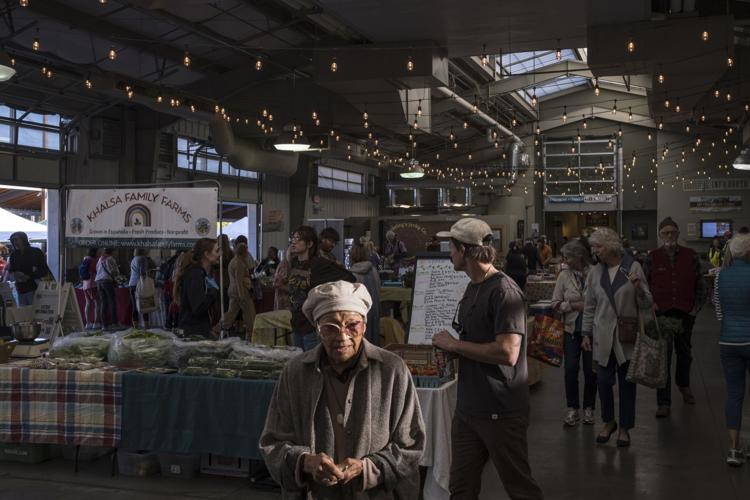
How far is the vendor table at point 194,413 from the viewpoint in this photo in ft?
15.6

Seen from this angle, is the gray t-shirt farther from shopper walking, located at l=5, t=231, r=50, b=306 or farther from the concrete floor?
shopper walking, located at l=5, t=231, r=50, b=306

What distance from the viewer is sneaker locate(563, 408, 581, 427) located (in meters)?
6.32

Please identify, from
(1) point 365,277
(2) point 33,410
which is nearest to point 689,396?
(1) point 365,277

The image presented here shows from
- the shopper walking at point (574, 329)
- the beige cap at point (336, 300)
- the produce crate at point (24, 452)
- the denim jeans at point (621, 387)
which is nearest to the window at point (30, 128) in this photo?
the produce crate at point (24, 452)

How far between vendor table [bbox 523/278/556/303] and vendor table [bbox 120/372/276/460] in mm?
Result: 7406

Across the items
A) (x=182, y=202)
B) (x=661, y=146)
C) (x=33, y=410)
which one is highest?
(x=661, y=146)

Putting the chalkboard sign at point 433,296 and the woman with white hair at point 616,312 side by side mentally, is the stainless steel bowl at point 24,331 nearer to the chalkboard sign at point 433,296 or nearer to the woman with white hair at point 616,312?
the chalkboard sign at point 433,296

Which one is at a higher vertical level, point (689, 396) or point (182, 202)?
point (182, 202)

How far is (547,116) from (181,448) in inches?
1110

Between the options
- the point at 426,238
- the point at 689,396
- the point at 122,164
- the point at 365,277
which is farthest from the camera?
the point at 426,238

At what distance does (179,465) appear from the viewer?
200 inches

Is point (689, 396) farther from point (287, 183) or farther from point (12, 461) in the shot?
point (287, 183)

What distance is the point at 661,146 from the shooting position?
3000 cm

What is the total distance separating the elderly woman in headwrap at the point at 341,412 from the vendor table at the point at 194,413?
95.6 inches
